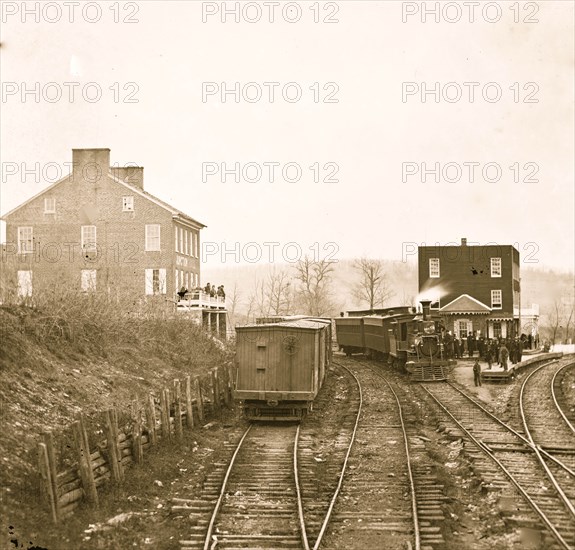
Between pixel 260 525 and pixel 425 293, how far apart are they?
48.8 meters

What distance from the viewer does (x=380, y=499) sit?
1216 centimetres

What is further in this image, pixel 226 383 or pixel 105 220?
pixel 105 220

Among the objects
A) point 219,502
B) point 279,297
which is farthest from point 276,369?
point 279,297

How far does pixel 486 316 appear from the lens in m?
56.4

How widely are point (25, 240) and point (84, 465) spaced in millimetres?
34217

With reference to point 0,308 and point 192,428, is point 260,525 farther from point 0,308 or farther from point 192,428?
point 0,308

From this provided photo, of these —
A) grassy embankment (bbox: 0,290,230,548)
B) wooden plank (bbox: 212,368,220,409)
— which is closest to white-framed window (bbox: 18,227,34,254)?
grassy embankment (bbox: 0,290,230,548)

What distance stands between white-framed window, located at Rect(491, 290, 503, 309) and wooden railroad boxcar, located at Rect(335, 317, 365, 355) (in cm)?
1478

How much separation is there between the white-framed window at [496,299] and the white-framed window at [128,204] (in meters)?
30.0

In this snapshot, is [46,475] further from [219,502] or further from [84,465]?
[219,502]

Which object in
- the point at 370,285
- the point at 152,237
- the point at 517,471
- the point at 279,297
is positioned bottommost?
the point at 517,471

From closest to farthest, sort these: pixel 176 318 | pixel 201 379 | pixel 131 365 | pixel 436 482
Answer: pixel 436 482 → pixel 201 379 → pixel 131 365 → pixel 176 318

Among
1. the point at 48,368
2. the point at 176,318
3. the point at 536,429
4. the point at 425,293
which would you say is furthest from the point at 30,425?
the point at 425,293

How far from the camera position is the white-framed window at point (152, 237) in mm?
42938
